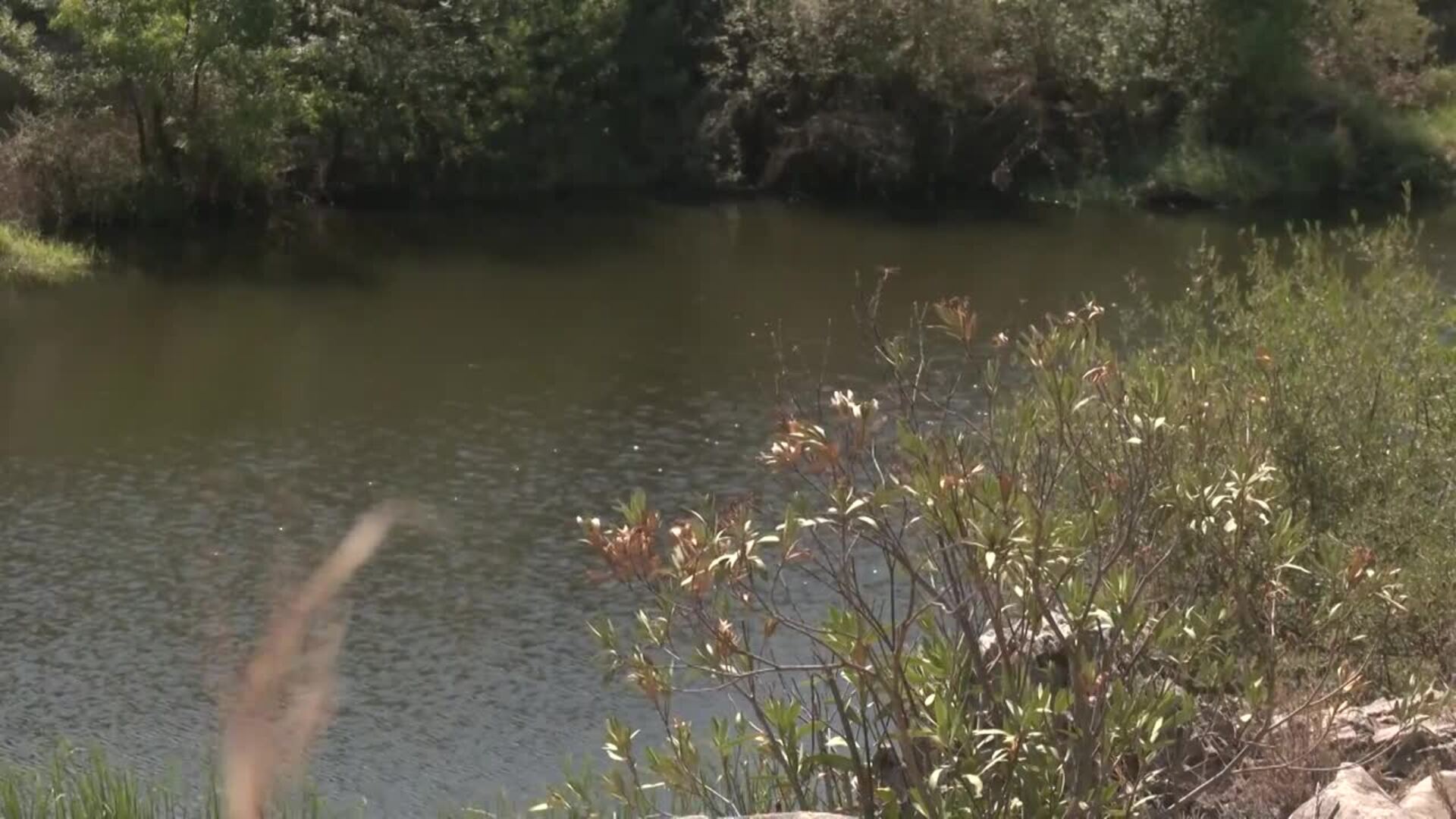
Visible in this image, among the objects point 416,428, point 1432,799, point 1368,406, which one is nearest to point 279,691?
point 1432,799

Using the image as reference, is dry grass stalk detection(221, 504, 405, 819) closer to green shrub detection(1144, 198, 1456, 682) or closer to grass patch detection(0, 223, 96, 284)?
green shrub detection(1144, 198, 1456, 682)

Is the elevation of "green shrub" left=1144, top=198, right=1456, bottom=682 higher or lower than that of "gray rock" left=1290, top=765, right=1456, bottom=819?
higher

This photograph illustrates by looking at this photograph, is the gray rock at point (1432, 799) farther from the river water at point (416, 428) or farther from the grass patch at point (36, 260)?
the grass patch at point (36, 260)

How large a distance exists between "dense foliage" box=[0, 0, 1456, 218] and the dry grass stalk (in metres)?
32.1

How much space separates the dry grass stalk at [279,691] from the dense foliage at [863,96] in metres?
32.1

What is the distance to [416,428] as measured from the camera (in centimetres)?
1986

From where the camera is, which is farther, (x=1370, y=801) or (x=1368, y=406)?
(x=1368, y=406)

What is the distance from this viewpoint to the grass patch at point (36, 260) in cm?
2709

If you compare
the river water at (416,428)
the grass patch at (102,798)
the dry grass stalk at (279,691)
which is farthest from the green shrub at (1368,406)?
the dry grass stalk at (279,691)

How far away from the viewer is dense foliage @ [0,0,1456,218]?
34.5 m

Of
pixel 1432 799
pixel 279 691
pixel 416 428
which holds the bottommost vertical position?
pixel 416 428

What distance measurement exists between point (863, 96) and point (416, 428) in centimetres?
1945

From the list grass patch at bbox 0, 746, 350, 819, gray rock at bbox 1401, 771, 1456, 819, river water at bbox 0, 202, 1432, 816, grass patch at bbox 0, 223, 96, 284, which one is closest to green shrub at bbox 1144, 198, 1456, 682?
gray rock at bbox 1401, 771, 1456, 819

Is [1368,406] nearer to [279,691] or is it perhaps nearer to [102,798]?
[102,798]
